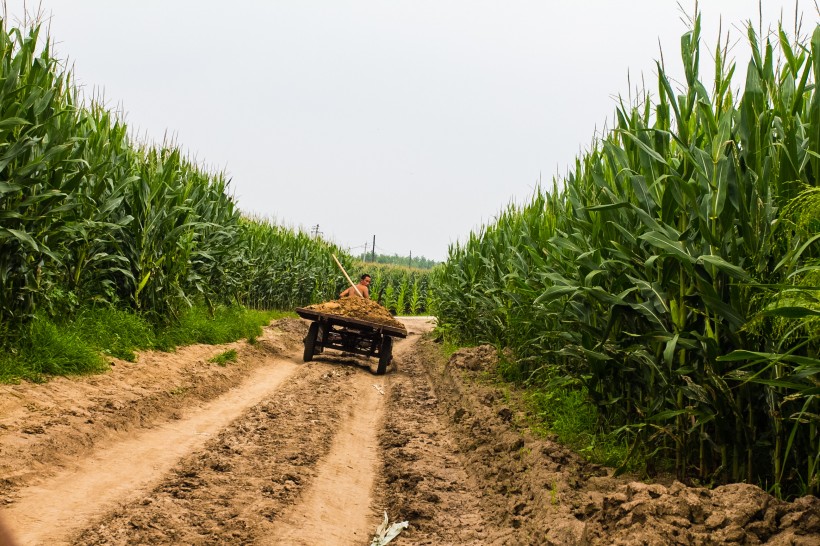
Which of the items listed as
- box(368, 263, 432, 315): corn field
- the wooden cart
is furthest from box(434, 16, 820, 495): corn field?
box(368, 263, 432, 315): corn field

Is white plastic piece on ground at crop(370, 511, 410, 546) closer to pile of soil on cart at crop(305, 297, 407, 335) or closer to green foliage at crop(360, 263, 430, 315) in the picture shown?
pile of soil on cart at crop(305, 297, 407, 335)

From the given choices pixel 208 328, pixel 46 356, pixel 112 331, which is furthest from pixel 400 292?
pixel 46 356

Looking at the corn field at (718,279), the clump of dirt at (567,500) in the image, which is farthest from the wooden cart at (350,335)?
the corn field at (718,279)

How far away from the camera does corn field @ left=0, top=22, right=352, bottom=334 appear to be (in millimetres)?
7352

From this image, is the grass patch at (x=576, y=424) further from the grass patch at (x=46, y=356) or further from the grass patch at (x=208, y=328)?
the grass patch at (x=208, y=328)

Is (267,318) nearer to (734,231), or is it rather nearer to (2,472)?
(2,472)

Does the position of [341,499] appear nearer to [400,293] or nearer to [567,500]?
[567,500]

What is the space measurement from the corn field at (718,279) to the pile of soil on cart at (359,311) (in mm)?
7709

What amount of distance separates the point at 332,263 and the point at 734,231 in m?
25.9

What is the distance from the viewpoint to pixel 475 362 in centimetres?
1131

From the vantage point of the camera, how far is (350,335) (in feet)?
45.8

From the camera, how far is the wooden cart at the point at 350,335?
13.3 meters

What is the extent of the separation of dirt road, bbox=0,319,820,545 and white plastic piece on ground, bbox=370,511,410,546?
70 mm

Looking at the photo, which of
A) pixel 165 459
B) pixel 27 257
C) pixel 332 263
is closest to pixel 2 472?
pixel 165 459
